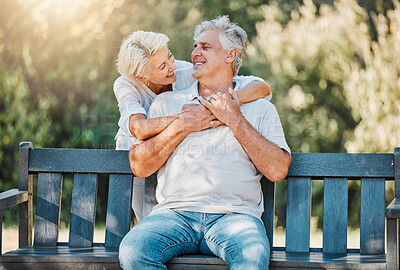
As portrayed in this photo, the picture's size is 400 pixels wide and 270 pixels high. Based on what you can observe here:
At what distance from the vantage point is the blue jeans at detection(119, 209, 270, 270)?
8.49ft

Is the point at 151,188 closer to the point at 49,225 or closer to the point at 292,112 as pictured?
the point at 49,225

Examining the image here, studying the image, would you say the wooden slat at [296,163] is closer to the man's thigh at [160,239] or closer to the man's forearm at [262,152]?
the man's forearm at [262,152]

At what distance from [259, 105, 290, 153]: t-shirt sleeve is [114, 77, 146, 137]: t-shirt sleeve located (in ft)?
2.04

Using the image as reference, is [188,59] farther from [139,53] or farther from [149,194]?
[149,194]

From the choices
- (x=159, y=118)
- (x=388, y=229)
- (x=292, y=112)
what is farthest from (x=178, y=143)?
(x=292, y=112)

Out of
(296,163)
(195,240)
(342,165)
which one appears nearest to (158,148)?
(195,240)

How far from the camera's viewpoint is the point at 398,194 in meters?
3.00

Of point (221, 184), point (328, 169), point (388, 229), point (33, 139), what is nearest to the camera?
point (388, 229)

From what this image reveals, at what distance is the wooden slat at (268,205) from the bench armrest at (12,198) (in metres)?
1.27

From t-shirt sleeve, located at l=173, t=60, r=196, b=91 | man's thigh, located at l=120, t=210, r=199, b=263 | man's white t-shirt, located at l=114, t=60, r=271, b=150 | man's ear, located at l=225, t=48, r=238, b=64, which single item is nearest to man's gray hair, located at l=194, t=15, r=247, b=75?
man's ear, located at l=225, t=48, r=238, b=64

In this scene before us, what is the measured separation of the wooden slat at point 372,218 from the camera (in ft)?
10.0

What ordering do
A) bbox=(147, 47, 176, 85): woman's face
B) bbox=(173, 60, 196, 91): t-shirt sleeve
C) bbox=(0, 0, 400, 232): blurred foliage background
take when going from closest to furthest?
bbox=(147, 47, 176, 85): woman's face
bbox=(173, 60, 196, 91): t-shirt sleeve
bbox=(0, 0, 400, 232): blurred foliage background

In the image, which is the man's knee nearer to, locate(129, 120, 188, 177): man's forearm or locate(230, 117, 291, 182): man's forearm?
locate(129, 120, 188, 177): man's forearm

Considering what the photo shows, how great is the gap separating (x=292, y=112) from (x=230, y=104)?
3.36m
